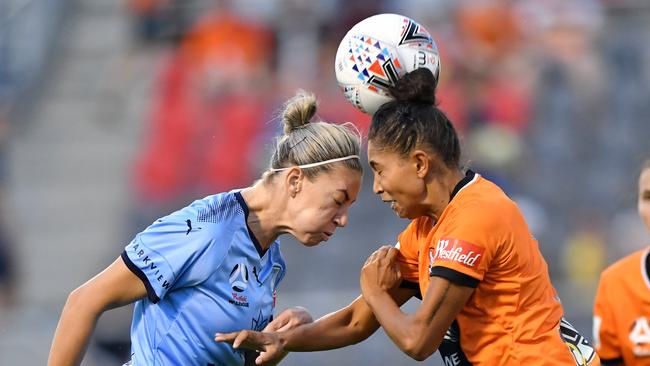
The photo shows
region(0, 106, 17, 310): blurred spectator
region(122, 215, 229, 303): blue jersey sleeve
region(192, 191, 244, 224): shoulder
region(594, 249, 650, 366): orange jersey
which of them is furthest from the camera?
region(0, 106, 17, 310): blurred spectator

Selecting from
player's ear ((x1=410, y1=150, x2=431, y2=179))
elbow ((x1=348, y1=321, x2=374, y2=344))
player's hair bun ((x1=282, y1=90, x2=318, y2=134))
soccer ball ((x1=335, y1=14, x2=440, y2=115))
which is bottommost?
elbow ((x1=348, y1=321, x2=374, y2=344))

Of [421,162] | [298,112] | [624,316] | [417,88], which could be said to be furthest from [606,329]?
[298,112]

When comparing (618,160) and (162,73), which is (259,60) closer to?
(162,73)

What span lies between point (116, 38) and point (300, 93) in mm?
8128

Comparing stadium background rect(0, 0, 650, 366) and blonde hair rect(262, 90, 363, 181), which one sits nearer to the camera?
A: blonde hair rect(262, 90, 363, 181)

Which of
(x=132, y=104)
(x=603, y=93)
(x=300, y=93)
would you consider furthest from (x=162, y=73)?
(x=300, y=93)

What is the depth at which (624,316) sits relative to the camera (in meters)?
4.97

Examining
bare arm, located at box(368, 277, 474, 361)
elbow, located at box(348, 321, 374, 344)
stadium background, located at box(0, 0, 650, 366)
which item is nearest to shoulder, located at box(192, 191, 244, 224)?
elbow, located at box(348, 321, 374, 344)

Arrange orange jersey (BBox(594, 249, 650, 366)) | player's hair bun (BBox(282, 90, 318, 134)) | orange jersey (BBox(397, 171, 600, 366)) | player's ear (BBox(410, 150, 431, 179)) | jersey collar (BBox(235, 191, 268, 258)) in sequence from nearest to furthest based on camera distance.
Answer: orange jersey (BBox(397, 171, 600, 366)) < player's ear (BBox(410, 150, 431, 179)) < jersey collar (BBox(235, 191, 268, 258)) < player's hair bun (BBox(282, 90, 318, 134)) < orange jersey (BBox(594, 249, 650, 366))

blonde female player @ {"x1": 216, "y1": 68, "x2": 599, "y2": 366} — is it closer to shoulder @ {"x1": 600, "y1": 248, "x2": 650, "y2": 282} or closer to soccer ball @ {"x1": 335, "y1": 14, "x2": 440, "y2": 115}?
soccer ball @ {"x1": 335, "y1": 14, "x2": 440, "y2": 115}

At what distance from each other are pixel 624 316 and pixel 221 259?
5.89 ft

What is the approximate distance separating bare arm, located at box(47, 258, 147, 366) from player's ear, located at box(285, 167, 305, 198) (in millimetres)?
688

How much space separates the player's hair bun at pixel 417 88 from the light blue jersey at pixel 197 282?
2.51ft

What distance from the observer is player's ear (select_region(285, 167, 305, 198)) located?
4488 millimetres
